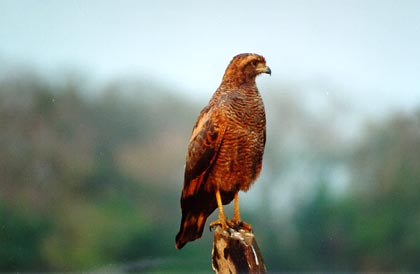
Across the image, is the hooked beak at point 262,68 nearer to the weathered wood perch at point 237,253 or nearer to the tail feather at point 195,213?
the tail feather at point 195,213

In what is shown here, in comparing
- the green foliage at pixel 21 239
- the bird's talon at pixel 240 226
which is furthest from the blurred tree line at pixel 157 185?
the bird's talon at pixel 240 226

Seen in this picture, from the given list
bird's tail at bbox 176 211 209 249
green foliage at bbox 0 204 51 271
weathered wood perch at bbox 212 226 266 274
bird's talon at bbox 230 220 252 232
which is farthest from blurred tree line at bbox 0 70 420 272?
weathered wood perch at bbox 212 226 266 274

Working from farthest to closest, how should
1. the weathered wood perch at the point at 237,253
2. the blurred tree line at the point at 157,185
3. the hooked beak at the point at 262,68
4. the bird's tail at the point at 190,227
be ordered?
1. the blurred tree line at the point at 157,185
2. the bird's tail at the point at 190,227
3. the hooked beak at the point at 262,68
4. the weathered wood perch at the point at 237,253

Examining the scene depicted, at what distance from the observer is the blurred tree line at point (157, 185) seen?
3.31 m

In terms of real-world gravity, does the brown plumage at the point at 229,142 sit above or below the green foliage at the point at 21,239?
above

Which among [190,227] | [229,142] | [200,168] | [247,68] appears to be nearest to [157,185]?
[190,227]

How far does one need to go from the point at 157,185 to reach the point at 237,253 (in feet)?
2.67

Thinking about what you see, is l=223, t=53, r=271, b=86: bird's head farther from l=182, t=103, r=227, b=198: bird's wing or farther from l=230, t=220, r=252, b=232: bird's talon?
l=230, t=220, r=252, b=232: bird's talon

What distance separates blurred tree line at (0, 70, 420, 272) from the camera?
3.31 metres

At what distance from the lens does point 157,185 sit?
132 inches

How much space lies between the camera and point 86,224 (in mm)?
3303

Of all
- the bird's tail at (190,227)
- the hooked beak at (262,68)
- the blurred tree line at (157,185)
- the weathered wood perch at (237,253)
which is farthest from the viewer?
the blurred tree line at (157,185)

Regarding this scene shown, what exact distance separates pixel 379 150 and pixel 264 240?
2.71 ft

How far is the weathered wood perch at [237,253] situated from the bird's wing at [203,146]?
28cm
